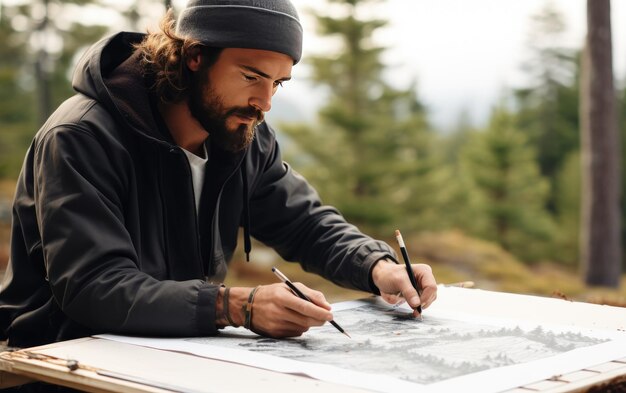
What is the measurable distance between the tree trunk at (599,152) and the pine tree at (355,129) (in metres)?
A: 4.10

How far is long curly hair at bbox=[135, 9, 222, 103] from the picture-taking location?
8.22ft

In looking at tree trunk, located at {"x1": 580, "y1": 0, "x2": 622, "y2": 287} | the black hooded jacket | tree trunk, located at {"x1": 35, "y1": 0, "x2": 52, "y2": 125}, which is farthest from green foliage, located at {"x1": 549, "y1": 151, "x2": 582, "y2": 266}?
the black hooded jacket

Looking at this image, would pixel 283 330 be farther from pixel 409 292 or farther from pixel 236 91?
pixel 236 91

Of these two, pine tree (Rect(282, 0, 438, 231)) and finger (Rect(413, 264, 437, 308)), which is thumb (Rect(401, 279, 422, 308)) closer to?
finger (Rect(413, 264, 437, 308))

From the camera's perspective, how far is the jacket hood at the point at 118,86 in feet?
7.74

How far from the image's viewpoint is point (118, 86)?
8.01 ft

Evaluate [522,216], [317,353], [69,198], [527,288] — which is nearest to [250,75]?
[69,198]

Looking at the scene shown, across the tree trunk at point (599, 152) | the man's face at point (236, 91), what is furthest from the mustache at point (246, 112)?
the tree trunk at point (599, 152)

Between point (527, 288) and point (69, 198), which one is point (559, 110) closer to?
point (527, 288)

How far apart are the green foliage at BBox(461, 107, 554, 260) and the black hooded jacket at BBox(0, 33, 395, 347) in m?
20.2

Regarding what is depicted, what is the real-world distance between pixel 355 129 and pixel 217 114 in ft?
45.0

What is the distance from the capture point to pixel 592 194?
12.7 m

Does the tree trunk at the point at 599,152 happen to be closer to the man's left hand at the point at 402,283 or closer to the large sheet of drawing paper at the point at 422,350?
the man's left hand at the point at 402,283

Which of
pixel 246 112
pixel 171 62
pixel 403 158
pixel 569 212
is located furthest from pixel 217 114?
pixel 569 212
